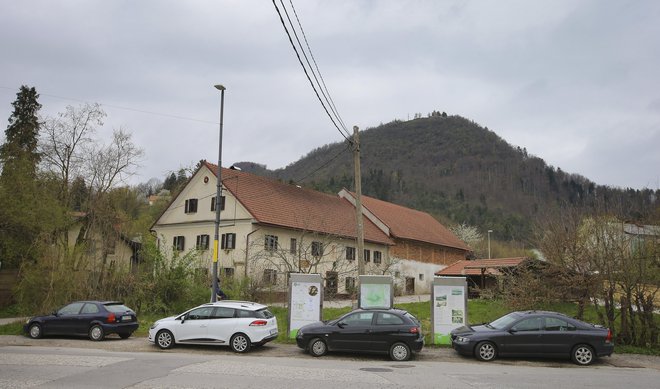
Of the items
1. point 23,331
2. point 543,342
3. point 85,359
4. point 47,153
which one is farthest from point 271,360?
point 47,153

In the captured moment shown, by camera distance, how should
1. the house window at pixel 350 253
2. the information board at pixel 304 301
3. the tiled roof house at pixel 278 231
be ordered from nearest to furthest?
the information board at pixel 304 301
the tiled roof house at pixel 278 231
the house window at pixel 350 253

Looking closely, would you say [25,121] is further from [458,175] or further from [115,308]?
[458,175]

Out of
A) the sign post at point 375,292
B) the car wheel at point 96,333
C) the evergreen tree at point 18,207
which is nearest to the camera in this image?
the car wheel at point 96,333

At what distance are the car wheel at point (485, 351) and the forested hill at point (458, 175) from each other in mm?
71388

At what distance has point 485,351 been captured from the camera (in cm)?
1541

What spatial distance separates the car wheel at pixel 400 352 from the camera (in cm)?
1530

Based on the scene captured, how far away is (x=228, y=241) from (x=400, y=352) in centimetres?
2324

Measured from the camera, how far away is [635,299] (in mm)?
17797

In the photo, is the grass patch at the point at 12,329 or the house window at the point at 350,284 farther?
the house window at the point at 350,284

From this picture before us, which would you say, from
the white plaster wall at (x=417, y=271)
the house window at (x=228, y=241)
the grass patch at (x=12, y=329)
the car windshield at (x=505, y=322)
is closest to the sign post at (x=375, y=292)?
the car windshield at (x=505, y=322)

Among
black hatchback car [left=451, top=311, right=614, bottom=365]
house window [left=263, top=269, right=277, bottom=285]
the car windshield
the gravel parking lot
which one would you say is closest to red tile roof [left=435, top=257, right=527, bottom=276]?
house window [left=263, top=269, right=277, bottom=285]

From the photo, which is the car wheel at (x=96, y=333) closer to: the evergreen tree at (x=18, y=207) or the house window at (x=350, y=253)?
the evergreen tree at (x=18, y=207)

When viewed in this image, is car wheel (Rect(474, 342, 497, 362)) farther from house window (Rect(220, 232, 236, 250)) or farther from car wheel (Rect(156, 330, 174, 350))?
house window (Rect(220, 232, 236, 250))

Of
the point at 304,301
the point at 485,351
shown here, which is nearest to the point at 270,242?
the point at 304,301
